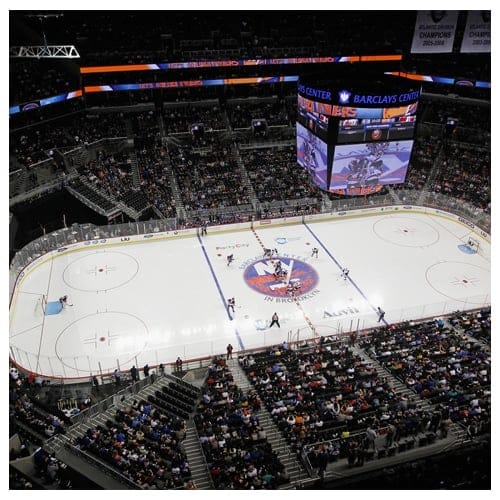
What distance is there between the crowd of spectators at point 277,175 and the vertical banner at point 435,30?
12543 millimetres

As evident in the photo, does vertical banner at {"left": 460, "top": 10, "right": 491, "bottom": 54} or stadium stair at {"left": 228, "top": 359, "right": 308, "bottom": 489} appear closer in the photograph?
stadium stair at {"left": 228, "top": 359, "right": 308, "bottom": 489}

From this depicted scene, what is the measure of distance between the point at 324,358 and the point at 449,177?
24.6 m

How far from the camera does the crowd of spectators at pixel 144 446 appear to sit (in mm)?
14203

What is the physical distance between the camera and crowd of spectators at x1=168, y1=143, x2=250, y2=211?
3616cm

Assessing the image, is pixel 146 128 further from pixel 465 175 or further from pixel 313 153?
pixel 465 175

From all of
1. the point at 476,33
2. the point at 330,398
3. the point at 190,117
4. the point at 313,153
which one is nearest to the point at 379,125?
the point at 313,153

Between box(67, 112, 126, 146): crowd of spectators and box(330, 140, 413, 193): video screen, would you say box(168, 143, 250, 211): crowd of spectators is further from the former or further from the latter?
box(330, 140, 413, 193): video screen

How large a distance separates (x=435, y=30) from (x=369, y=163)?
58.6 feet

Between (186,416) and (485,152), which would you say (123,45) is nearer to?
(485,152)

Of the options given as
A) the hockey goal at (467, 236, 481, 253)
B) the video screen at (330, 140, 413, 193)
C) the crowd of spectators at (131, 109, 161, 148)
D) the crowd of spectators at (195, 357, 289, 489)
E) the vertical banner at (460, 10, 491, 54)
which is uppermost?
the vertical banner at (460, 10, 491, 54)

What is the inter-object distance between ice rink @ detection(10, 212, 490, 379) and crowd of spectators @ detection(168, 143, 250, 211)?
2.94 metres

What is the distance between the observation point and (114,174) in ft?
120

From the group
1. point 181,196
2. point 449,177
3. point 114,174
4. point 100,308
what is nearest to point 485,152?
point 449,177

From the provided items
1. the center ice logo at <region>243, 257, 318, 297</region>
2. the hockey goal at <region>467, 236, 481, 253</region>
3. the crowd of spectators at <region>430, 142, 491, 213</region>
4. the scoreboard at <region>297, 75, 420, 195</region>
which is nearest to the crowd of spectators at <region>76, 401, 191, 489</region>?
the center ice logo at <region>243, 257, 318, 297</region>
